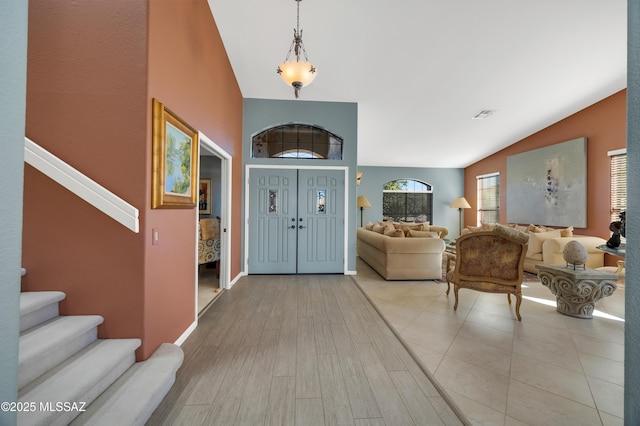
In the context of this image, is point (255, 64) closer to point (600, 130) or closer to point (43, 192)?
point (43, 192)

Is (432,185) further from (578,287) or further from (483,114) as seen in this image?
(578,287)

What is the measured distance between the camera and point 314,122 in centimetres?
505

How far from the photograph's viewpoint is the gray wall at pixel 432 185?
9383mm

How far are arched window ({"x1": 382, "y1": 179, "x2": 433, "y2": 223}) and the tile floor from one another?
5.81m

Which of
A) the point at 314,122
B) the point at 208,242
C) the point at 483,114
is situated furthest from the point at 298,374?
the point at 483,114

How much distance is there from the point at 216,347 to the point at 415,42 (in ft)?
14.8

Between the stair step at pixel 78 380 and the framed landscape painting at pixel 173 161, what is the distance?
100 cm

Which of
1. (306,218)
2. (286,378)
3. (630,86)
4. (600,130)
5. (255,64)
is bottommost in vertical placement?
(286,378)

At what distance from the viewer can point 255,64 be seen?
4.14 metres

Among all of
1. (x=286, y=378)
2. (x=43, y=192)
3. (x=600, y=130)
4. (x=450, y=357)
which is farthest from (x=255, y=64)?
(x=600, y=130)

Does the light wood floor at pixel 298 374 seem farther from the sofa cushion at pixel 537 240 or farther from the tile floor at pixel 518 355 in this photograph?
the sofa cushion at pixel 537 240

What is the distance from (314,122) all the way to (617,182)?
586 cm

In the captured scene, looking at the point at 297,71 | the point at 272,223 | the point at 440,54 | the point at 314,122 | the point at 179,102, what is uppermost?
the point at 440,54

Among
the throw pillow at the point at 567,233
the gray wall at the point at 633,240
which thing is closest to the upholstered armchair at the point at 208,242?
the gray wall at the point at 633,240
